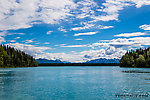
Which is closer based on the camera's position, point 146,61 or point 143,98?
point 143,98

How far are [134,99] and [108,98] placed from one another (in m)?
4.72

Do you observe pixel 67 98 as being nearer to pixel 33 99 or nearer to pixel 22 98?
pixel 33 99

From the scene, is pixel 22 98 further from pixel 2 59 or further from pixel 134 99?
pixel 2 59

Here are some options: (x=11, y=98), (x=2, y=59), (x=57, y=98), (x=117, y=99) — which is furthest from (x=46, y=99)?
(x=2, y=59)

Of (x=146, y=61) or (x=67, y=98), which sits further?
(x=146, y=61)

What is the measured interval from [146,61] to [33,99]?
18805 centimetres

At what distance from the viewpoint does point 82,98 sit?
34.4 metres

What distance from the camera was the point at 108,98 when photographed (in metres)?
34.1

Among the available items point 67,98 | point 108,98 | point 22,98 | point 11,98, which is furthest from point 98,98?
point 11,98

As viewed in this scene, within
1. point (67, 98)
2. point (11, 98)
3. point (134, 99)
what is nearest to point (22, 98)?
point (11, 98)

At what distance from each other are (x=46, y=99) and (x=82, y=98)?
22.5ft

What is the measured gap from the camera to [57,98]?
113 feet

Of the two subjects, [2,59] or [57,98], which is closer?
[57,98]

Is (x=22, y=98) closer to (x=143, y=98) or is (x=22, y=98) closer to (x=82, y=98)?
(x=82, y=98)
